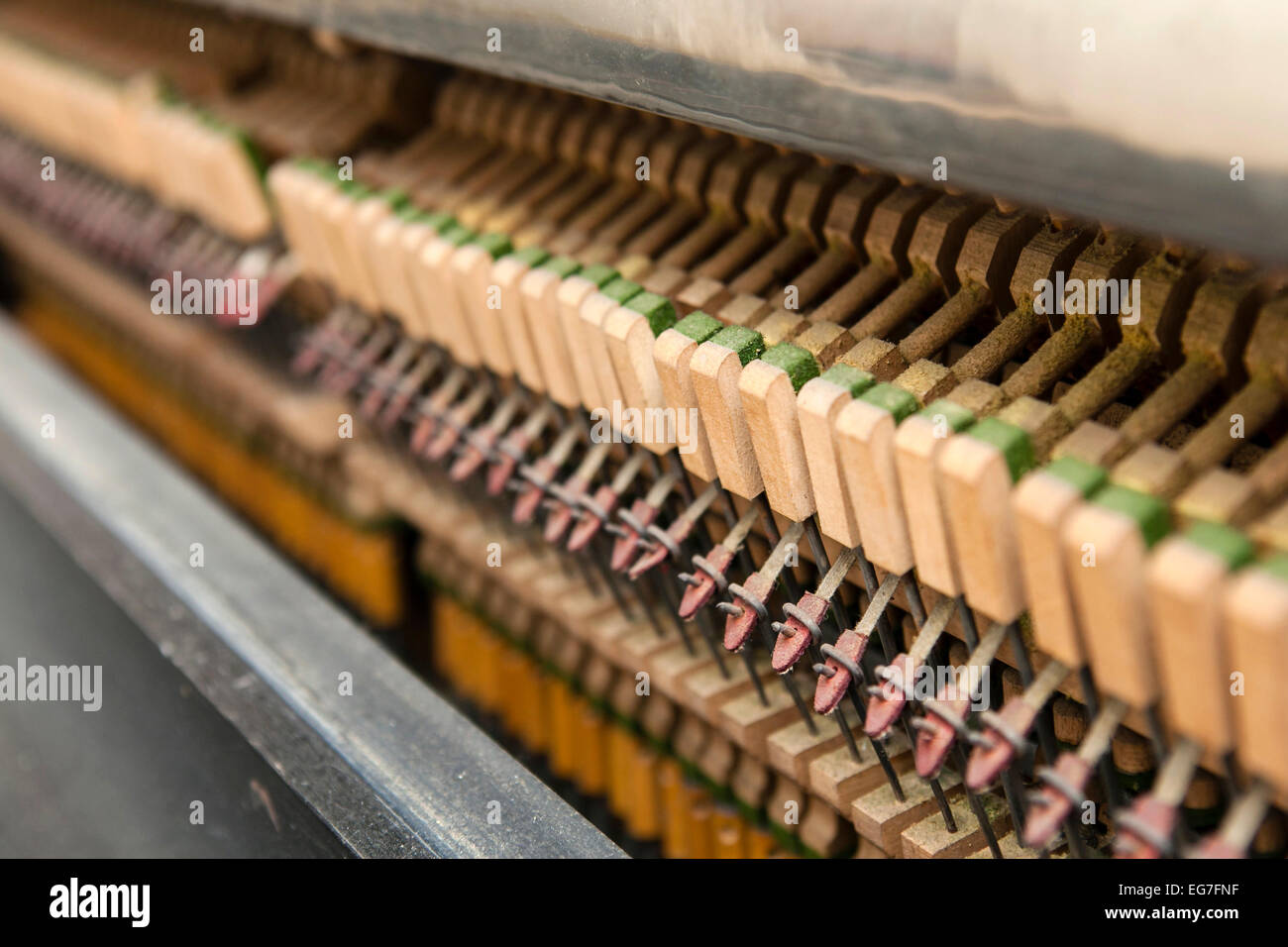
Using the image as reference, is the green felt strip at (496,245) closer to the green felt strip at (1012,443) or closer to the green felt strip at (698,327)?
the green felt strip at (698,327)

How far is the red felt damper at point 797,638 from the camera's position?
147cm

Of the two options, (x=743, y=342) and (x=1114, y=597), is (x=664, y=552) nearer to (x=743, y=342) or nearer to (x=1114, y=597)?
(x=743, y=342)

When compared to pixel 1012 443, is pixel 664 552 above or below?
below

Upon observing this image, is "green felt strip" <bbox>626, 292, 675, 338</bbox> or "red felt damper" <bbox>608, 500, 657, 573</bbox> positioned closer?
"green felt strip" <bbox>626, 292, 675, 338</bbox>

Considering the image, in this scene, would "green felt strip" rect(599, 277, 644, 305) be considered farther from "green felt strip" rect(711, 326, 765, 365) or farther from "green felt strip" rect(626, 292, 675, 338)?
"green felt strip" rect(711, 326, 765, 365)

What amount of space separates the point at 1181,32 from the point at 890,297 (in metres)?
0.70

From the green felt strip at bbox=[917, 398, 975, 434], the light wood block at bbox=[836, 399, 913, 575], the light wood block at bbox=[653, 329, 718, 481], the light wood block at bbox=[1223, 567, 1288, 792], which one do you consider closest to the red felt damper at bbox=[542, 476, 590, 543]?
the light wood block at bbox=[653, 329, 718, 481]

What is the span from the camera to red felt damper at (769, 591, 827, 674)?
1.47 metres

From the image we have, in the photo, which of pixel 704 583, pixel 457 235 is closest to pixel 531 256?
pixel 457 235

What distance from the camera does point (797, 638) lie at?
148cm

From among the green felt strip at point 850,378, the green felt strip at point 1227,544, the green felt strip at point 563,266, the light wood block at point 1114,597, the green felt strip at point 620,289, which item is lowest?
the light wood block at point 1114,597

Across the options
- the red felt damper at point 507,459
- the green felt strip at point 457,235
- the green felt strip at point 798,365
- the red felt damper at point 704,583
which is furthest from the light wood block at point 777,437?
the green felt strip at point 457,235

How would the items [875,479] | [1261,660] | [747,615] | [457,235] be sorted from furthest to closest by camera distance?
[457,235], [747,615], [875,479], [1261,660]
